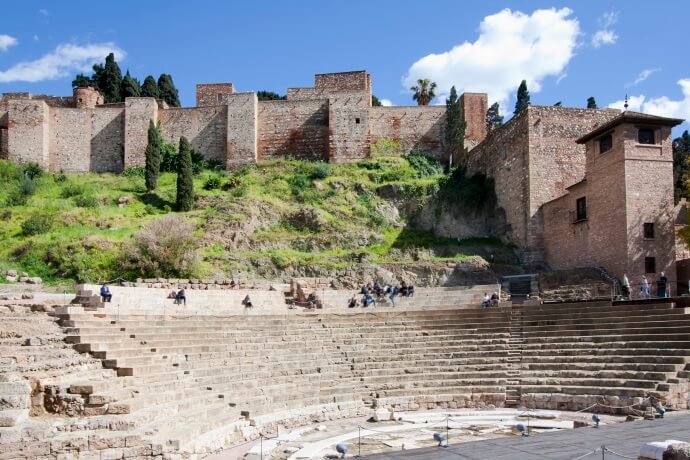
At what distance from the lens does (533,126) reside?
28672 millimetres

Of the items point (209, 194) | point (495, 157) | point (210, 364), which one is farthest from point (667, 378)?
point (209, 194)

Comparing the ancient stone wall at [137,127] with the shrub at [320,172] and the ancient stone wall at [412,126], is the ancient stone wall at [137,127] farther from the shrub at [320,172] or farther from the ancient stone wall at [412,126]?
the ancient stone wall at [412,126]

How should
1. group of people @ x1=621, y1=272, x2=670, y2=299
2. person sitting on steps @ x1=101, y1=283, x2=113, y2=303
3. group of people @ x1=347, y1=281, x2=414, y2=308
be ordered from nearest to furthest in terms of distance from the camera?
person sitting on steps @ x1=101, y1=283, x2=113, y2=303 → group of people @ x1=621, y1=272, x2=670, y2=299 → group of people @ x1=347, y1=281, x2=414, y2=308

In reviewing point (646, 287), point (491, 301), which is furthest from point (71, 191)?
point (646, 287)

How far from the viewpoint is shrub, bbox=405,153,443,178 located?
3631 cm

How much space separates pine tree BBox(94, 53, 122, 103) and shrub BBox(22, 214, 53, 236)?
2641 cm

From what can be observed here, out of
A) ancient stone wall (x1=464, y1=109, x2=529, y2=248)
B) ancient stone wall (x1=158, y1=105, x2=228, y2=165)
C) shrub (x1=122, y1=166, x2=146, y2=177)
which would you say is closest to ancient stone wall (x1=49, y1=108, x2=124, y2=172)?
shrub (x1=122, y1=166, x2=146, y2=177)

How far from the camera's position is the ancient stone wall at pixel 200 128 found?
39.6 m

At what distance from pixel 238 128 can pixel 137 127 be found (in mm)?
6171

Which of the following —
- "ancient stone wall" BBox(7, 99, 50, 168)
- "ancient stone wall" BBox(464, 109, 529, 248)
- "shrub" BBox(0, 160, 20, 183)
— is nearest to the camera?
"ancient stone wall" BBox(464, 109, 529, 248)

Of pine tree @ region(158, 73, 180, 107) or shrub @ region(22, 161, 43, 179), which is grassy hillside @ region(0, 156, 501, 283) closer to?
shrub @ region(22, 161, 43, 179)

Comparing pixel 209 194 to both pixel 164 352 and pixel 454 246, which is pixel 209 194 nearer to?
pixel 454 246

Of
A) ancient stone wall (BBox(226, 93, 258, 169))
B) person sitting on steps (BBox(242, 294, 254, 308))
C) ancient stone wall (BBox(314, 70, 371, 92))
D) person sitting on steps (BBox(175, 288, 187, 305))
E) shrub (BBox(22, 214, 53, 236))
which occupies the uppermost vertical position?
ancient stone wall (BBox(314, 70, 371, 92))

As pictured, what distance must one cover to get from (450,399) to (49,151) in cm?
3225
